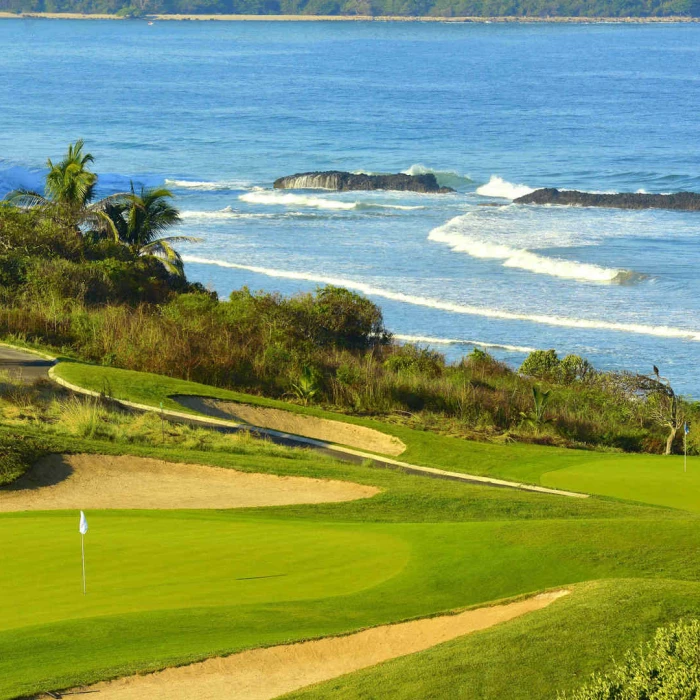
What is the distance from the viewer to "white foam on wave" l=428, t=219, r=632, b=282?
152ft

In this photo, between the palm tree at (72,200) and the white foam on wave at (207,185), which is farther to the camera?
the white foam on wave at (207,185)

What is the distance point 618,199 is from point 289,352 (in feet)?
133

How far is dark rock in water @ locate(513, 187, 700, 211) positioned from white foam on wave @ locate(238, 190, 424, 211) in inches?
267

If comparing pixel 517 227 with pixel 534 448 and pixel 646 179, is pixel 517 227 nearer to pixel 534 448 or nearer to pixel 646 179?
pixel 646 179

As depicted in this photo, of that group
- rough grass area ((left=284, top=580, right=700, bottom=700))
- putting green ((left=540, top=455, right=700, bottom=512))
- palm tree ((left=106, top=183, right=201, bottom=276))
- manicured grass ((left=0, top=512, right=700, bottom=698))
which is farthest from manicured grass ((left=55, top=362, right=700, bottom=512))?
palm tree ((left=106, top=183, right=201, bottom=276))

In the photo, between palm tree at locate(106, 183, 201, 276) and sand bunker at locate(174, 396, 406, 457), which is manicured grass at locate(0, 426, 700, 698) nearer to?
sand bunker at locate(174, 396, 406, 457)

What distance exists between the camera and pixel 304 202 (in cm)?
6631

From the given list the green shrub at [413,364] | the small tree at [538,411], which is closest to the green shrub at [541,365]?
the green shrub at [413,364]

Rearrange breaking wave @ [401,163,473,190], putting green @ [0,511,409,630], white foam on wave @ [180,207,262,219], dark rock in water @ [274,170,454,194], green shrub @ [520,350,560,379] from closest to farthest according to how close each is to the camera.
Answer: putting green @ [0,511,409,630], green shrub @ [520,350,560,379], white foam on wave @ [180,207,262,219], dark rock in water @ [274,170,454,194], breaking wave @ [401,163,473,190]

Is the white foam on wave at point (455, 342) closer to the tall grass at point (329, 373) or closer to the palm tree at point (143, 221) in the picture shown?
the tall grass at point (329, 373)

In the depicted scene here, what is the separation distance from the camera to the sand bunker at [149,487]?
53.2 ft

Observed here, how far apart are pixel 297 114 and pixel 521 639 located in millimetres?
93527

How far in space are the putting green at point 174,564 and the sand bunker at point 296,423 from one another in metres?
8.58

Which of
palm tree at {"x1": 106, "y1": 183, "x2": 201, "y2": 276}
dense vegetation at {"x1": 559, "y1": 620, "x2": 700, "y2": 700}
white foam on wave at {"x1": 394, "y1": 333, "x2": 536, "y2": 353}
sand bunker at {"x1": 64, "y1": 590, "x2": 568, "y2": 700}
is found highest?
palm tree at {"x1": 106, "y1": 183, "x2": 201, "y2": 276}
